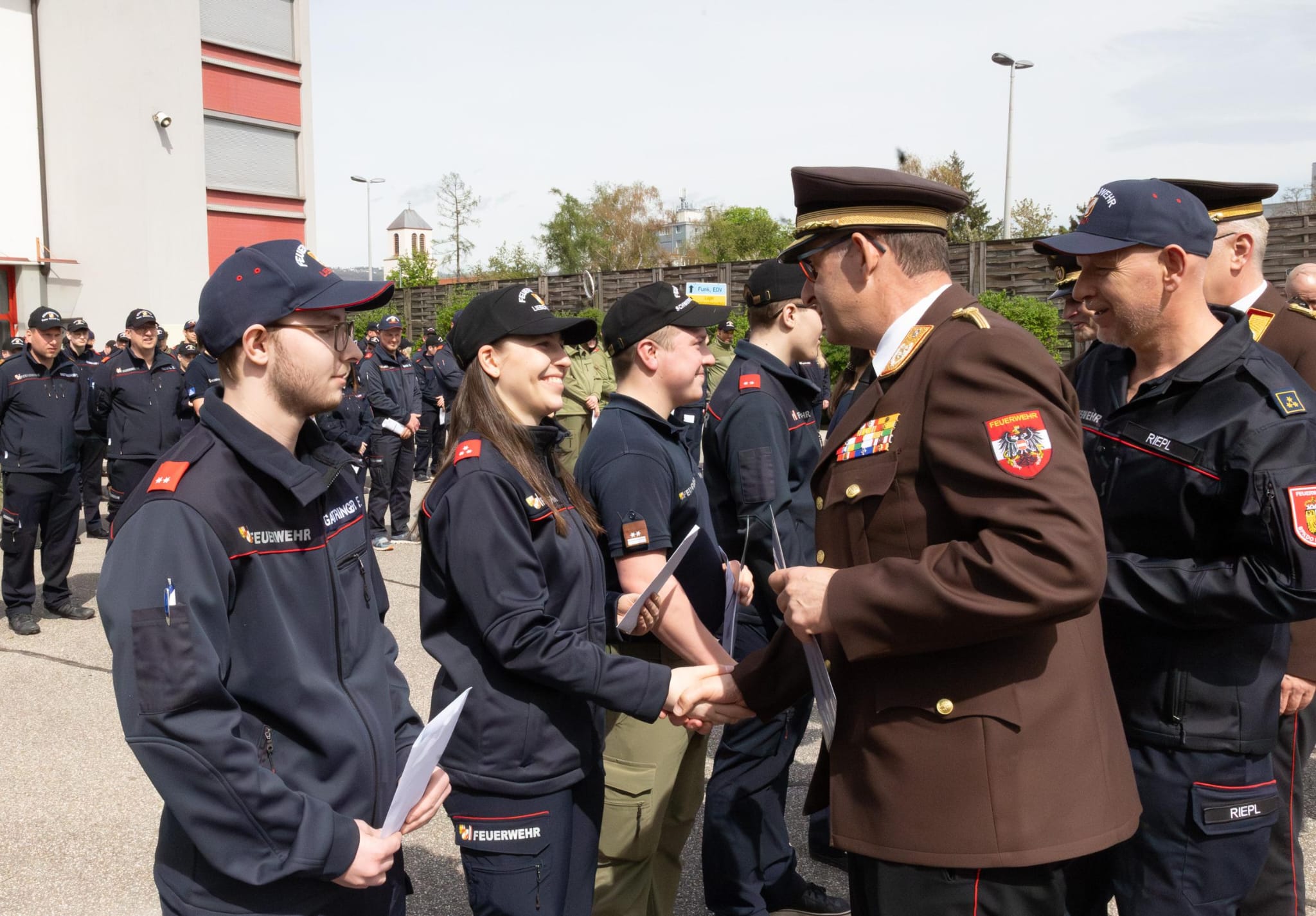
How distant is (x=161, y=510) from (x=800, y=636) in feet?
4.10

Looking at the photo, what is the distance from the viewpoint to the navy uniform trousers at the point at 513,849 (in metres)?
2.63

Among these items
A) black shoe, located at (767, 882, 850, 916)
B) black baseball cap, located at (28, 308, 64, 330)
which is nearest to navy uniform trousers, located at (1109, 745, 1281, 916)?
black shoe, located at (767, 882, 850, 916)

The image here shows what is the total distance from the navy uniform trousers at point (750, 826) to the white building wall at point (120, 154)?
27.3 metres

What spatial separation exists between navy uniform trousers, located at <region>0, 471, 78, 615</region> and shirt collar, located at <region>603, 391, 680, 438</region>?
6.64 metres

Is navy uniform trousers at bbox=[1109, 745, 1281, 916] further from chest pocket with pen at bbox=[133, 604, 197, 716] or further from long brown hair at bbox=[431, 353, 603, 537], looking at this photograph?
chest pocket with pen at bbox=[133, 604, 197, 716]

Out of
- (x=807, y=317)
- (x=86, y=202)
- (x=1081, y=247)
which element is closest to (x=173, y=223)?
(x=86, y=202)

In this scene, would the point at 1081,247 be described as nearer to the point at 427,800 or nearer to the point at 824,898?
the point at 427,800

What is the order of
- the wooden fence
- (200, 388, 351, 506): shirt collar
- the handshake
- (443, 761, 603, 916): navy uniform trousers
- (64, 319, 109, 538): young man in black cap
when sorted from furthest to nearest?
the wooden fence < (64, 319, 109, 538): young man in black cap < the handshake < (443, 761, 603, 916): navy uniform trousers < (200, 388, 351, 506): shirt collar

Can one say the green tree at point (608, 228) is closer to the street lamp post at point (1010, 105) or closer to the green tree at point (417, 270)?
the green tree at point (417, 270)

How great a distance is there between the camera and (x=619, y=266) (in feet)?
233

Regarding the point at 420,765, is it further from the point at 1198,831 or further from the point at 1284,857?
the point at 1284,857

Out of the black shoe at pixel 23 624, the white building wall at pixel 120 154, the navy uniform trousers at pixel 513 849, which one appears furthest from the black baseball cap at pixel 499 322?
the white building wall at pixel 120 154

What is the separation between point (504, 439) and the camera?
2.86 meters

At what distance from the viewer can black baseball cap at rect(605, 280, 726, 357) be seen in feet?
12.2
